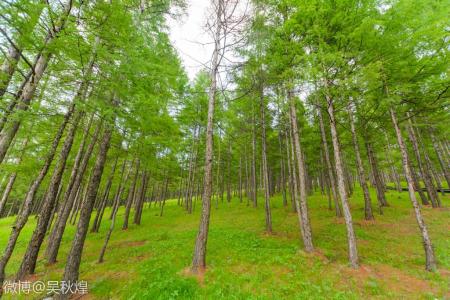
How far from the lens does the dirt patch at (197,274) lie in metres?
5.57

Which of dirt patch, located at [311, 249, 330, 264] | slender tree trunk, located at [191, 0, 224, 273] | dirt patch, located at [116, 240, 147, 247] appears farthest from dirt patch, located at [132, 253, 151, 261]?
dirt patch, located at [311, 249, 330, 264]

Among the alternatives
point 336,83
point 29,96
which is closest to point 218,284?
point 29,96

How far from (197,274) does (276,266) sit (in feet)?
9.03

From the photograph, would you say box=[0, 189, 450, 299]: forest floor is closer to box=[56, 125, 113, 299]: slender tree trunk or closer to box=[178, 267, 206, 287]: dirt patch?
box=[178, 267, 206, 287]: dirt patch

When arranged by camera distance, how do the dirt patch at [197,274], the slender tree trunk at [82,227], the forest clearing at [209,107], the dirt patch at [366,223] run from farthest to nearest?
the dirt patch at [366,223], the slender tree trunk at [82,227], the dirt patch at [197,274], the forest clearing at [209,107]

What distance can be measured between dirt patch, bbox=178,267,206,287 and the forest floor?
0.16 ft

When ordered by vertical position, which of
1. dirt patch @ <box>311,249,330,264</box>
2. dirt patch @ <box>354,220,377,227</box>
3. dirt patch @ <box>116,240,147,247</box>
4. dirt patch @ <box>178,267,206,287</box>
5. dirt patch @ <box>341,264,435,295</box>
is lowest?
dirt patch @ <box>116,240,147,247</box>

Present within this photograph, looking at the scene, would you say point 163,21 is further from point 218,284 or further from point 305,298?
point 305,298

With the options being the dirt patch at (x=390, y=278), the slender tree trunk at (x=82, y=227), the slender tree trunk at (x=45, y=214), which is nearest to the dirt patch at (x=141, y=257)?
the slender tree trunk at (x=82, y=227)

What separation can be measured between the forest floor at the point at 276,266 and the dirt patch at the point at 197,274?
0.05 meters

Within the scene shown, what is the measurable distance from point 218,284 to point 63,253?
Answer: 10218 millimetres

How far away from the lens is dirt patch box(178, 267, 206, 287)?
5.57m

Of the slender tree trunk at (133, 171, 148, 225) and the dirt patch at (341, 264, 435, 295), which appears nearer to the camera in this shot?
the dirt patch at (341, 264, 435, 295)

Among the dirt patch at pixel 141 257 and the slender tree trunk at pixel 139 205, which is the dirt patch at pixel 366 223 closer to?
the dirt patch at pixel 141 257
